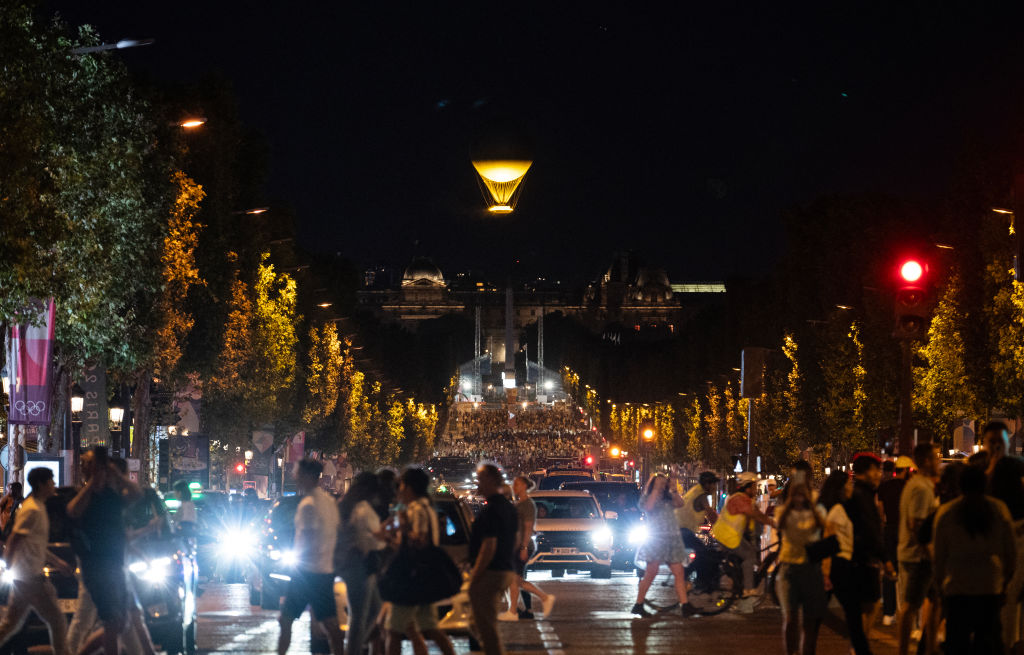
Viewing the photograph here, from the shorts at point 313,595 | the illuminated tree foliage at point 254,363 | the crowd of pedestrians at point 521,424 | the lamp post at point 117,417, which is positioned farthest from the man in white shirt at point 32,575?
the crowd of pedestrians at point 521,424

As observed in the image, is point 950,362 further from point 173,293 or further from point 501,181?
point 501,181

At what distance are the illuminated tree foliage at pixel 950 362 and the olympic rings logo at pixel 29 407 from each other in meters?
25.8

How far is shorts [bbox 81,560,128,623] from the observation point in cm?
1321

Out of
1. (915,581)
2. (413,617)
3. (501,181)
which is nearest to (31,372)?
(501,181)

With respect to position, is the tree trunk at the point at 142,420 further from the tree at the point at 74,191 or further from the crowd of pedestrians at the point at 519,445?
the crowd of pedestrians at the point at 519,445

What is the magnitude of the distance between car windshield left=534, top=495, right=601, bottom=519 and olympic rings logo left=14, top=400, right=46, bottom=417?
334 inches

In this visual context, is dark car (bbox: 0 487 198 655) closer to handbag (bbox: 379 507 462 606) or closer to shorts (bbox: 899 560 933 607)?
handbag (bbox: 379 507 462 606)

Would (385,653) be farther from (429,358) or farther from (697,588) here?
(429,358)

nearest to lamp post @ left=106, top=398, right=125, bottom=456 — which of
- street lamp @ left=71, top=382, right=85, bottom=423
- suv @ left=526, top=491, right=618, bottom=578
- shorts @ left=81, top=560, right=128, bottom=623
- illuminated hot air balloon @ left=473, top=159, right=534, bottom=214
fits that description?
street lamp @ left=71, top=382, right=85, bottom=423

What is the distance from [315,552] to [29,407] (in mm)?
16489

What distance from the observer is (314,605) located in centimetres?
1355

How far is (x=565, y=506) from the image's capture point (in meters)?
31.0

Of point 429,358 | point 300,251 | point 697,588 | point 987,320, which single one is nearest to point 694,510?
point 697,588

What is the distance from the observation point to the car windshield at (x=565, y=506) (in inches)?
1205
